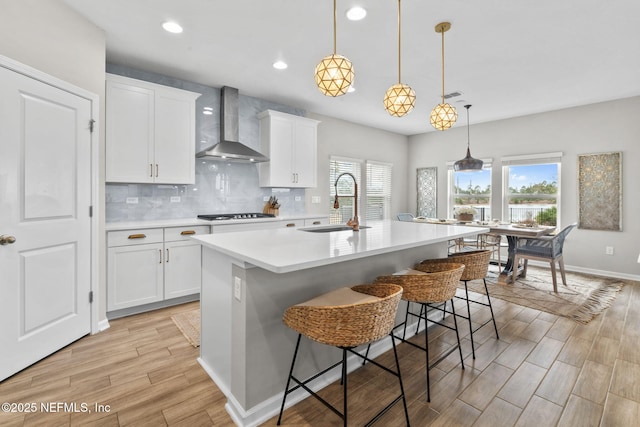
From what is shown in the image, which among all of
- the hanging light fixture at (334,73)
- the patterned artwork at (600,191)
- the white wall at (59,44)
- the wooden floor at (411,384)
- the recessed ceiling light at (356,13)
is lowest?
the wooden floor at (411,384)

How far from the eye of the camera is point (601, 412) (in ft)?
5.76

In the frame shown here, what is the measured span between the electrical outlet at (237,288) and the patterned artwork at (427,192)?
241 inches

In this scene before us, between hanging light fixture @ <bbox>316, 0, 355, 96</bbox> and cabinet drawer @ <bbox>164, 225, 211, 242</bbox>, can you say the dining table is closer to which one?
hanging light fixture @ <bbox>316, 0, 355, 96</bbox>

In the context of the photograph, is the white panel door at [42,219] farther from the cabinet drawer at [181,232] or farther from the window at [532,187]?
the window at [532,187]

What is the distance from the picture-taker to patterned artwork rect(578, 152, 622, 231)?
4.64 meters

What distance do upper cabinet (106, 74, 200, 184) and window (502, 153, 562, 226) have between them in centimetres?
541

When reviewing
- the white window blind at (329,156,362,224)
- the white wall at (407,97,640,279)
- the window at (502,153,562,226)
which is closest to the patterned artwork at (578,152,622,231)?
the white wall at (407,97,640,279)

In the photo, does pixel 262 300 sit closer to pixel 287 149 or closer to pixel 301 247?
pixel 301 247

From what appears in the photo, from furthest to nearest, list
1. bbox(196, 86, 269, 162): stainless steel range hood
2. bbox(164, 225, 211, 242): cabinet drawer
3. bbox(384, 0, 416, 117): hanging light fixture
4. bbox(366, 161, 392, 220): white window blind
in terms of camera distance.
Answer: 1. bbox(366, 161, 392, 220): white window blind
2. bbox(196, 86, 269, 162): stainless steel range hood
3. bbox(164, 225, 211, 242): cabinet drawer
4. bbox(384, 0, 416, 117): hanging light fixture

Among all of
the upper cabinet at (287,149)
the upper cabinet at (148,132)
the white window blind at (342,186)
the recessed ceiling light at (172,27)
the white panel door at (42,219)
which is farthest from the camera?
the white window blind at (342,186)

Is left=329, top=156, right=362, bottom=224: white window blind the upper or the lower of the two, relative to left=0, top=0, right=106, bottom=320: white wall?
lower

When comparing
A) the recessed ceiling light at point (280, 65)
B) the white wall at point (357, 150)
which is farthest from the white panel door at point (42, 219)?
the white wall at point (357, 150)

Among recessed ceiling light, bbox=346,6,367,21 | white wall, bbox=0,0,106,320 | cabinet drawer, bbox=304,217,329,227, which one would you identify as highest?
recessed ceiling light, bbox=346,6,367,21

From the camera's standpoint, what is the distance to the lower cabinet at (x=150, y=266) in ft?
9.82
